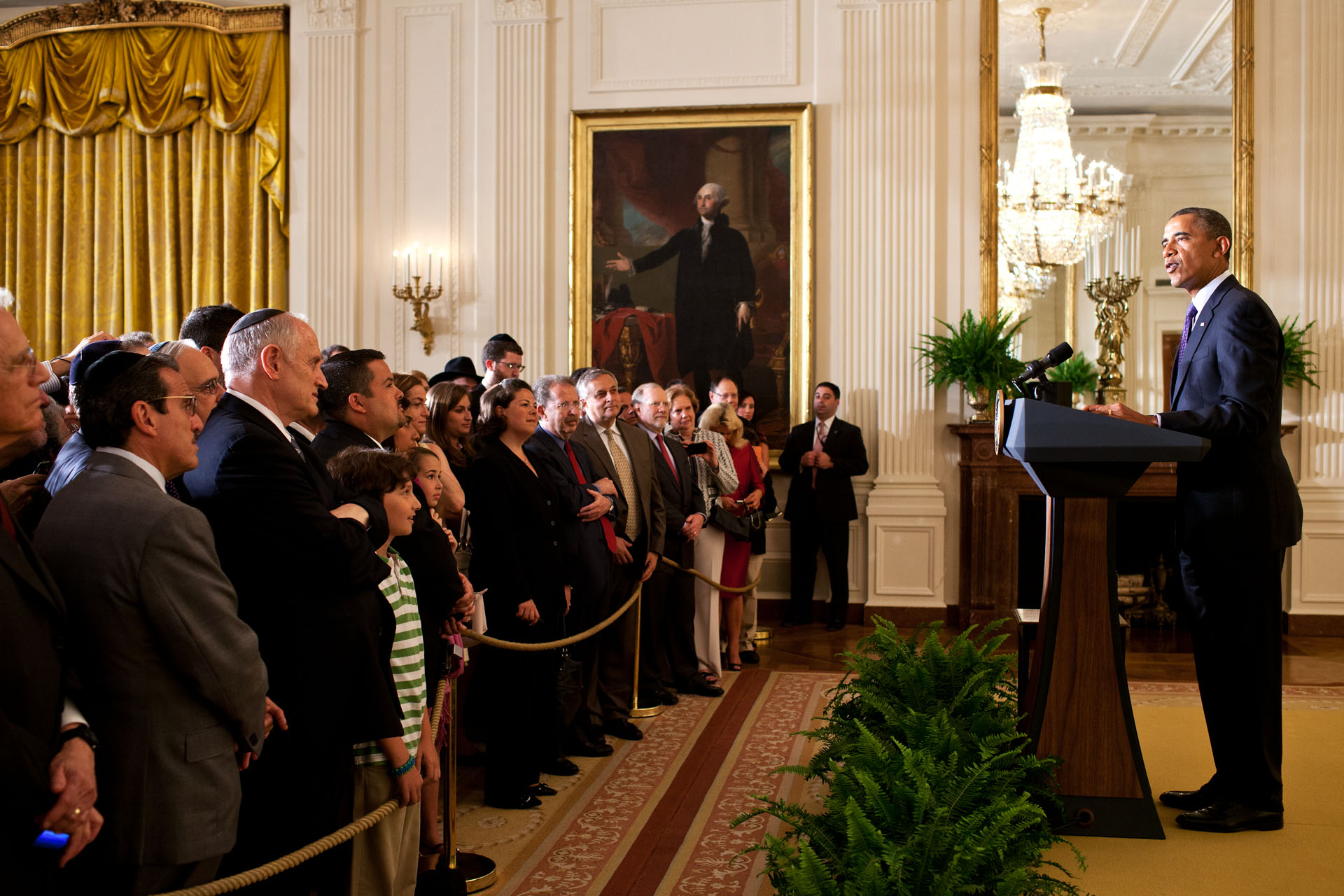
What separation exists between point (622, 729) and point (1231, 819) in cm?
266

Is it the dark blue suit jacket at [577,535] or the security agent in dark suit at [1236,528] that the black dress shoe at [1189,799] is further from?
the dark blue suit jacket at [577,535]

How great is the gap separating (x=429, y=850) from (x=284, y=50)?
7.78m

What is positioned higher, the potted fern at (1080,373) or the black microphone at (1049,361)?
the potted fern at (1080,373)

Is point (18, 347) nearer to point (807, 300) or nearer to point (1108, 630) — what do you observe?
point (1108, 630)

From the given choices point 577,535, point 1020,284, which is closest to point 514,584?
point 577,535

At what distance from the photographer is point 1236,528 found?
367 cm

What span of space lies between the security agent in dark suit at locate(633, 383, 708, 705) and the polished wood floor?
34.4 inches

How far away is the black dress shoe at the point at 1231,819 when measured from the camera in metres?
3.62

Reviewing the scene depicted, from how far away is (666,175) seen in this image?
909 centimetres

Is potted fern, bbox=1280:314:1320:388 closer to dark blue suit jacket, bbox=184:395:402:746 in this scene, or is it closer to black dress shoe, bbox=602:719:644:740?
black dress shoe, bbox=602:719:644:740

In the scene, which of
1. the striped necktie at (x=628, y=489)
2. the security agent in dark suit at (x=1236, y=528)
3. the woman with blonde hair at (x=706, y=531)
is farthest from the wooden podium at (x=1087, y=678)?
the woman with blonde hair at (x=706, y=531)

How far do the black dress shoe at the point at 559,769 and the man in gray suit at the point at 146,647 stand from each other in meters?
2.52

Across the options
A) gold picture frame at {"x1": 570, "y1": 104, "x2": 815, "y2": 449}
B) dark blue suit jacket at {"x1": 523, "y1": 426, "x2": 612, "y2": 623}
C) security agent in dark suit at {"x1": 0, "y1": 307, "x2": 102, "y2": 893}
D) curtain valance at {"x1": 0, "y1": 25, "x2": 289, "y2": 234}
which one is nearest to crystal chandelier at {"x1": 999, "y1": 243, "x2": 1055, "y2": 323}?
gold picture frame at {"x1": 570, "y1": 104, "x2": 815, "y2": 449}

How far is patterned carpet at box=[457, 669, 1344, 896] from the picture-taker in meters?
3.38
